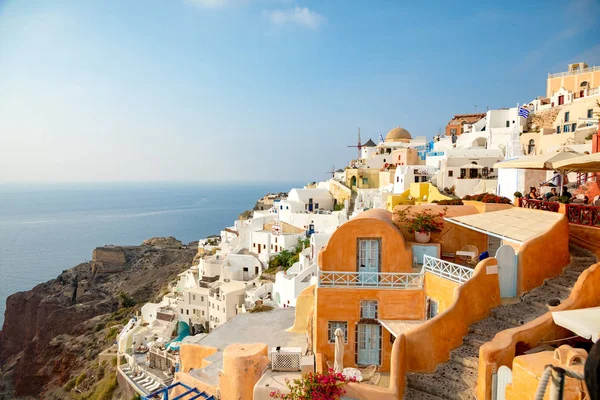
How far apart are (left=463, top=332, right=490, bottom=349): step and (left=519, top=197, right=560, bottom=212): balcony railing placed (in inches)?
211

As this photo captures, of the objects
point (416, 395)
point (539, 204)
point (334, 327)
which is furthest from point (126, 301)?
point (539, 204)

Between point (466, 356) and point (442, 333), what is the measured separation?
70cm

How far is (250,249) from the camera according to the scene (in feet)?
144

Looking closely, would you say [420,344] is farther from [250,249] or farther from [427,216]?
[250,249]

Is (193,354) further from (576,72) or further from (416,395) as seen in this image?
(576,72)

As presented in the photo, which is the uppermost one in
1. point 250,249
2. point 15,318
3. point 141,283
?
point 250,249

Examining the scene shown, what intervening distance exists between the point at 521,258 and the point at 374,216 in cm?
443

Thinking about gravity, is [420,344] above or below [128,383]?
above

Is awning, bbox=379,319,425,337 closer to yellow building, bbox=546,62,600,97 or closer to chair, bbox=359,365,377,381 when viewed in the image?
chair, bbox=359,365,377,381

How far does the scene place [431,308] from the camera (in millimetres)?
11148

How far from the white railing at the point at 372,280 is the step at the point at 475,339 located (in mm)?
2655

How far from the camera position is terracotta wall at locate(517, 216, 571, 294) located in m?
9.57

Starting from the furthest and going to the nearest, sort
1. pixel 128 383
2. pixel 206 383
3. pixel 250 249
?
1. pixel 250 249
2. pixel 128 383
3. pixel 206 383

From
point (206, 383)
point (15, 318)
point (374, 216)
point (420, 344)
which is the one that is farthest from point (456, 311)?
point (15, 318)
